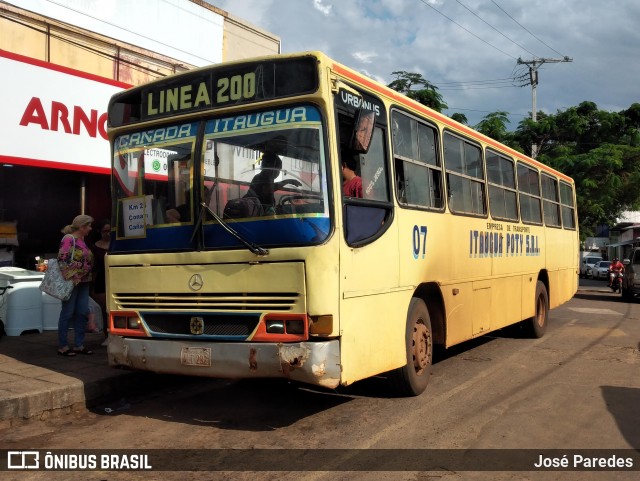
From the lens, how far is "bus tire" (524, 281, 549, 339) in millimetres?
10719

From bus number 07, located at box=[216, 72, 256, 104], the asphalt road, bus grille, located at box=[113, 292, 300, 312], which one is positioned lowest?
the asphalt road

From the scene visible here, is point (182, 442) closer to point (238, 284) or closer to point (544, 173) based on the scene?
point (238, 284)

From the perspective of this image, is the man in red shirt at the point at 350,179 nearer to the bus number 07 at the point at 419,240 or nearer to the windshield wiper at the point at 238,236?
the windshield wiper at the point at 238,236

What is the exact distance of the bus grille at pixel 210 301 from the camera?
192 inches

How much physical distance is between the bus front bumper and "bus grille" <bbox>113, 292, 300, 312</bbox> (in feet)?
0.95

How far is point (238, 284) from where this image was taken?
5.01 m

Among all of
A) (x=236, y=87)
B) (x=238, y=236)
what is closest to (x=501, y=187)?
(x=236, y=87)

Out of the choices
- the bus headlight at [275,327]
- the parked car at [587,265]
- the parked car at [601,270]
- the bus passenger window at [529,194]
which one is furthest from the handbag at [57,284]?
the parked car at [587,265]

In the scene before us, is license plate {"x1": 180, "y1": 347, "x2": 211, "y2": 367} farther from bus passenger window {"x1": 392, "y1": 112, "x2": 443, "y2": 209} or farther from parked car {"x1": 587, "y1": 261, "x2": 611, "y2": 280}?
parked car {"x1": 587, "y1": 261, "x2": 611, "y2": 280}

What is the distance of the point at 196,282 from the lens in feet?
17.1

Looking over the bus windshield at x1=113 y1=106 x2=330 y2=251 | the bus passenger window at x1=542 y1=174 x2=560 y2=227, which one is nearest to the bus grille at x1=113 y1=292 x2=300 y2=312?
the bus windshield at x1=113 y1=106 x2=330 y2=251

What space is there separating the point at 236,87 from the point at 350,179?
1.26 meters

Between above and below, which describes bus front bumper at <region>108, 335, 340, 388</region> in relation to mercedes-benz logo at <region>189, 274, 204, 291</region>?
below

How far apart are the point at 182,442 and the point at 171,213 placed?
6.44 feet
